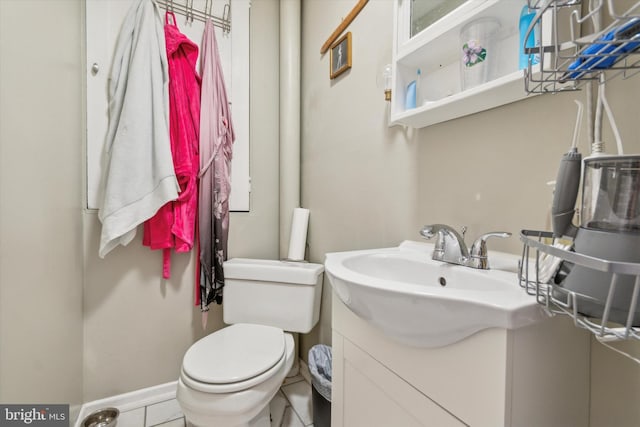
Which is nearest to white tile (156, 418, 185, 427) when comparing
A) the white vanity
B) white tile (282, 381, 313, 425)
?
white tile (282, 381, 313, 425)

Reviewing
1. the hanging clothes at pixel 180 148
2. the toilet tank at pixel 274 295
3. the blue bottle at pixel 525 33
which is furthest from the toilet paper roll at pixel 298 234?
the blue bottle at pixel 525 33

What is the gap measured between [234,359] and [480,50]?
1.27 m

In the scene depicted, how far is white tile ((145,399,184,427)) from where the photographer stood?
1.36 m

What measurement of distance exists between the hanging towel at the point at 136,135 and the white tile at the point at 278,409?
1091 mm

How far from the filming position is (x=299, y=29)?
1745 millimetres

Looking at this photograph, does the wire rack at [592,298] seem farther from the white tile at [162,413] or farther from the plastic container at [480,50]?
the white tile at [162,413]

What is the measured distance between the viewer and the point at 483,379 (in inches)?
18.1

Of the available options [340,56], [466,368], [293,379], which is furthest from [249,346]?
[340,56]

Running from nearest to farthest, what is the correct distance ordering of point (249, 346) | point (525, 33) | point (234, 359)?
point (525, 33)
point (234, 359)
point (249, 346)

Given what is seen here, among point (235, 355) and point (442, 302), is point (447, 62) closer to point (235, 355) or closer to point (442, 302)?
point (442, 302)

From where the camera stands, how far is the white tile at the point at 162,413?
4.45 feet

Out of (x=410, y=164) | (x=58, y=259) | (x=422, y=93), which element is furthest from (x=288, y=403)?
(x=422, y=93)

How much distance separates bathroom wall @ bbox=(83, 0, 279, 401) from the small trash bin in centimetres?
74

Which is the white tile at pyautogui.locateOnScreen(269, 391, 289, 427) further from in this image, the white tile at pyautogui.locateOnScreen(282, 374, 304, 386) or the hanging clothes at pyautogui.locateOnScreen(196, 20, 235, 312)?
the hanging clothes at pyautogui.locateOnScreen(196, 20, 235, 312)
